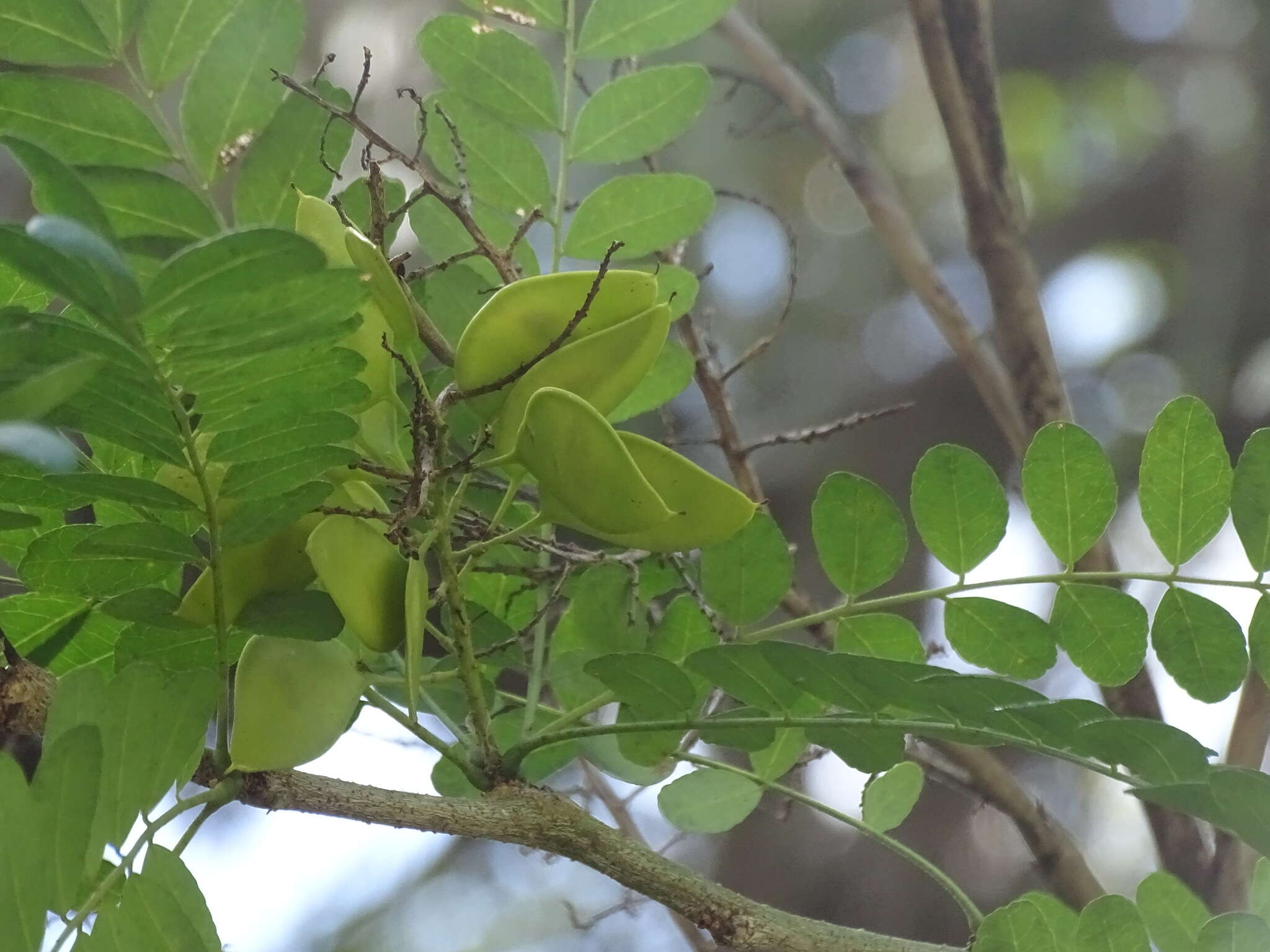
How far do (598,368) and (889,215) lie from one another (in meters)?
0.56

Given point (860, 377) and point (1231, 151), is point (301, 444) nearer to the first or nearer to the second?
point (860, 377)

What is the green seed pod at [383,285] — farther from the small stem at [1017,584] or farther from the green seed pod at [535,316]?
the small stem at [1017,584]

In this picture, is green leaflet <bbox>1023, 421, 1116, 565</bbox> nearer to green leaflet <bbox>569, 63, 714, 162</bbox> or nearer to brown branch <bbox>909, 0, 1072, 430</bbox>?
green leaflet <bbox>569, 63, 714, 162</bbox>

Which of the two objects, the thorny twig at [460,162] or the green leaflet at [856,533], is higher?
the thorny twig at [460,162]

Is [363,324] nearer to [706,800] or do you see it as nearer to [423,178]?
[423,178]

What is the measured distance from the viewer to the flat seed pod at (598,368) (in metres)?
0.23

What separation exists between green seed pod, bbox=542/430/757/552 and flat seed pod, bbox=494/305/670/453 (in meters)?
0.01

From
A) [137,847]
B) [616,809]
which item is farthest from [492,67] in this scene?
[616,809]

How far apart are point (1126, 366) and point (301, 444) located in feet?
2.91

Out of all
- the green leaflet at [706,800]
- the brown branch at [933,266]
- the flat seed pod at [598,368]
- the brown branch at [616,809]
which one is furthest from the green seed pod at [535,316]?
the brown branch at [933,266]

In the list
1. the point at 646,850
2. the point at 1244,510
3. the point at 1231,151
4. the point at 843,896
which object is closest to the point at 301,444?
the point at 646,850

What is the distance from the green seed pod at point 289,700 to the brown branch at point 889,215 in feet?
1.71

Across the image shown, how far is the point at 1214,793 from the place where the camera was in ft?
0.81

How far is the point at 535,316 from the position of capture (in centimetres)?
24
